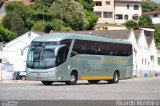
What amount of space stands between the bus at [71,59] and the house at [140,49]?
2874cm

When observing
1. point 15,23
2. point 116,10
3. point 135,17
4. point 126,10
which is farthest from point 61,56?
point 135,17

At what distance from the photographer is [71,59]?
34250 mm

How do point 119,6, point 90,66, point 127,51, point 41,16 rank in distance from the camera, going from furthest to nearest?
point 119,6, point 41,16, point 127,51, point 90,66

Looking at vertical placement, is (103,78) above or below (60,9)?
below

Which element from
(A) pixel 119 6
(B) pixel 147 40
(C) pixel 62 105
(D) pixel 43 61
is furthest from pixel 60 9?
(C) pixel 62 105

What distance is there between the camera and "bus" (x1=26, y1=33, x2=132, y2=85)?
33.2 meters

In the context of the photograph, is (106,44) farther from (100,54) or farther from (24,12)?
(24,12)

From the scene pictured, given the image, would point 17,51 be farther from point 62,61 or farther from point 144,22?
point 144,22

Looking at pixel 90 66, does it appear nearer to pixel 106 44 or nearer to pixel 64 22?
pixel 106 44

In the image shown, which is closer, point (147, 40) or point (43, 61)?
point (43, 61)

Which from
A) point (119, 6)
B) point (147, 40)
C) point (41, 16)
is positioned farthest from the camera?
point (119, 6)

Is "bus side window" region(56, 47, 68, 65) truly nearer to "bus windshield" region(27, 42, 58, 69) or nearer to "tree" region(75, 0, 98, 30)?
"bus windshield" region(27, 42, 58, 69)

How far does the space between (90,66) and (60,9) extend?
55.2 meters

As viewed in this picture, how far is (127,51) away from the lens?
42562 mm
